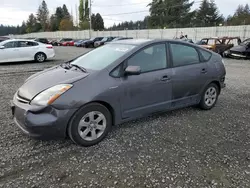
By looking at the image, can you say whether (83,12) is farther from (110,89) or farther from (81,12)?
(110,89)

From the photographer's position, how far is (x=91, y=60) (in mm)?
3828

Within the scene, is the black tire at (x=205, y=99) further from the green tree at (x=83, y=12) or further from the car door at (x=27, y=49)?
the green tree at (x=83, y=12)

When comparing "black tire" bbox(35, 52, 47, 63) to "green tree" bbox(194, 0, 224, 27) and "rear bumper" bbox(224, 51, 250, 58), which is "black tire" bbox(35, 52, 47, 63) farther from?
"green tree" bbox(194, 0, 224, 27)

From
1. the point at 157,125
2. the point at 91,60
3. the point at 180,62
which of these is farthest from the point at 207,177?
the point at 91,60

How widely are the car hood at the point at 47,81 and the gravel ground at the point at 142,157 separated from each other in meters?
0.76

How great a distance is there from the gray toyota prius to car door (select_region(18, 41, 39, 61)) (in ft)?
29.8

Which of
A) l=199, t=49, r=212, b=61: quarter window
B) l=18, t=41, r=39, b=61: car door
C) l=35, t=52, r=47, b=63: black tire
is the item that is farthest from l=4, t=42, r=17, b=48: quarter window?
l=199, t=49, r=212, b=61: quarter window

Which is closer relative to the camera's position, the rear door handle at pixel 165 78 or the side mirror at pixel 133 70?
the side mirror at pixel 133 70

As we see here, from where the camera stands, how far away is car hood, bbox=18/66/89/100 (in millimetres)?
3051

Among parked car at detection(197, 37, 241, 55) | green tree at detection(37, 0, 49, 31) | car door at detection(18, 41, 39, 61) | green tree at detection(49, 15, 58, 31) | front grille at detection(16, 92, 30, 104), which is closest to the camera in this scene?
front grille at detection(16, 92, 30, 104)

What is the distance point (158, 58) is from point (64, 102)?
71.8 inches

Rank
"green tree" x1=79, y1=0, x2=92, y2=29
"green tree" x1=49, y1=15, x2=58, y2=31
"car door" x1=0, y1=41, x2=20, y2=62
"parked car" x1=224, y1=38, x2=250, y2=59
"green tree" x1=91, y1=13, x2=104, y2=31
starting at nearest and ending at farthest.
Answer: "car door" x1=0, y1=41, x2=20, y2=62 < "parked car" x1=224, y1=38, x2=250, y2=59 < "green tree" x1=79, y1=0, x2=92, y2=29 < "green tree" x1=91, y1=13, x2=104, y2=31 < "green tree" x1=49, y1=15, x2=58, y2=31

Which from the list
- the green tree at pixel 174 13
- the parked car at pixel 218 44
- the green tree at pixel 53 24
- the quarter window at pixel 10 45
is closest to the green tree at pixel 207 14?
the green tree at pixel 174 13

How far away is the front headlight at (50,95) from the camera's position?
2861 millimetres
